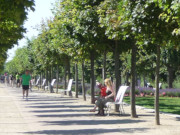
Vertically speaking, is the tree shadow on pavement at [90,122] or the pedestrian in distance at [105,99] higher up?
the pedestrian in distance at [105,99]

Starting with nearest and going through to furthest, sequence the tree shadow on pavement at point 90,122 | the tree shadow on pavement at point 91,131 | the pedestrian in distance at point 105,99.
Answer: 1. the tree shadow on pavement at point 91,131
2. the tree shadow on pavement at point 90,122
3. the pedestrian in distance at point 105,99

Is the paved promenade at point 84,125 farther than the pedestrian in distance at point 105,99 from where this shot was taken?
No

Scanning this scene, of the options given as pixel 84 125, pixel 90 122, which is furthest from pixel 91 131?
pixel 90 122

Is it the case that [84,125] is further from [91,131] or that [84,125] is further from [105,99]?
[105,99]

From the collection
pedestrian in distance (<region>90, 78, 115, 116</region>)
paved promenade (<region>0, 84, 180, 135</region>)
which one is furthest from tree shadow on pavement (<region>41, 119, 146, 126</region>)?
pedestrian in distance (<region>90, 78, 115, 116</region>)

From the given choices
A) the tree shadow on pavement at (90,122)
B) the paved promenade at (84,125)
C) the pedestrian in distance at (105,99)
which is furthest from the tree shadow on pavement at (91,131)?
the pedestrian in distance at (105,99)

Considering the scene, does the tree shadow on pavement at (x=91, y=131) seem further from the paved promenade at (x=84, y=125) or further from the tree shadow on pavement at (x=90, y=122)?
the tree shadow on pavement at (x=90, y=122)

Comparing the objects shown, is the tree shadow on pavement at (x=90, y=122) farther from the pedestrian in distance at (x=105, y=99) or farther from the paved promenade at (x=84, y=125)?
the pedestrian in distance at (x=105, y=99)

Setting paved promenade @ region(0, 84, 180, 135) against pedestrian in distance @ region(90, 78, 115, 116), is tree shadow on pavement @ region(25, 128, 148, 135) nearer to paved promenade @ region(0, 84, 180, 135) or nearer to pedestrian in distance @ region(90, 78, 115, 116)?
paved promenade @ region(0, 84, 180, 135)

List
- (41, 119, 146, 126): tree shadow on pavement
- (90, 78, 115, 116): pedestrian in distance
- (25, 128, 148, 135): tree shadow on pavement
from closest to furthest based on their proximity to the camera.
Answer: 1. (25, 128, 148, 135): tree shadow on pavement
2. (41, 119, 146, 126): tree shadow on pavement
3. (90, 78, 115, 116): pedestrian in distance

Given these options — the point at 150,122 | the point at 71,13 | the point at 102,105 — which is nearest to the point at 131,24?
the point at 150,122

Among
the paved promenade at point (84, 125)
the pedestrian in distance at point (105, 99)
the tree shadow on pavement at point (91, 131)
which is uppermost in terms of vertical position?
the pedestrian in distance at point (105, 99)

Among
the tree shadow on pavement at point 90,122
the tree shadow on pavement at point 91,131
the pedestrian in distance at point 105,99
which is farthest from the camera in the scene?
the pedestrian in distance at point 105,99

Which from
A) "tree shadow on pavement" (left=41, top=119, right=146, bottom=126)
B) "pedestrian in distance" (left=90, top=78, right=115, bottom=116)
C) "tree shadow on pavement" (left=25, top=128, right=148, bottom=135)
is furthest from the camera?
"pedestrian in distance" (left=90, top=78, right=115, bottom=116)
